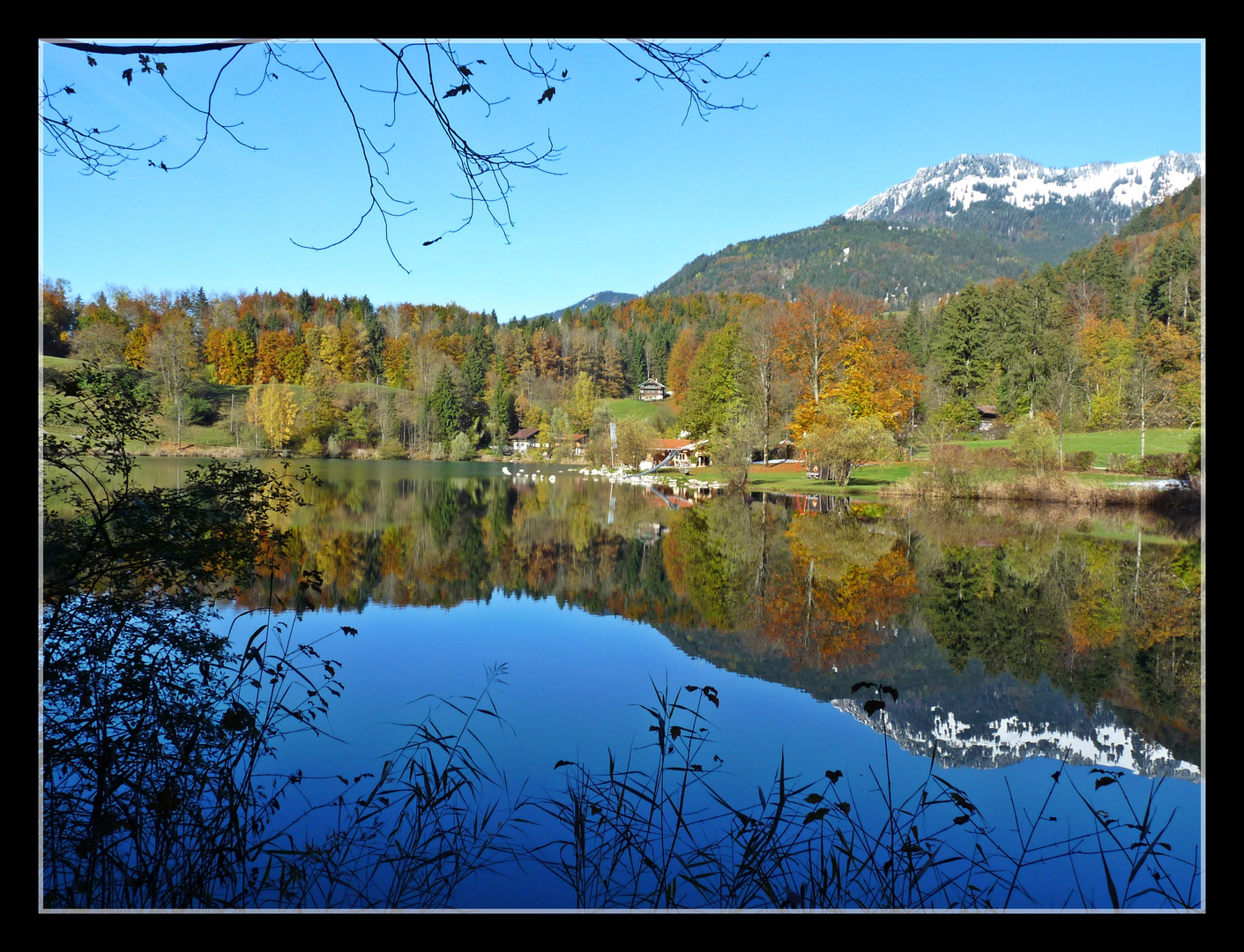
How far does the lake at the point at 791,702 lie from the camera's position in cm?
337

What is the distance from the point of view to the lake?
11.1 ft

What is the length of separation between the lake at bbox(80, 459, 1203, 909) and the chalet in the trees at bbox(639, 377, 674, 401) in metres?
28.0

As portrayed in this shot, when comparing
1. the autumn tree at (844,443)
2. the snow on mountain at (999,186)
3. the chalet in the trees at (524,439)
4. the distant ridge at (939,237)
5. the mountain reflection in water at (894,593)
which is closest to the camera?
the mountain reflection in water at (894,593)

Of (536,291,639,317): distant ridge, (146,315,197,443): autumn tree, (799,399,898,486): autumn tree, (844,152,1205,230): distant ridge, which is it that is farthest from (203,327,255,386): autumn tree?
(799,399,898,486): autumn tree

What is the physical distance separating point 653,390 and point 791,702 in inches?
1561

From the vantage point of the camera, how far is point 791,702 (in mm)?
5891

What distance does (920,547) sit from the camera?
524 inches

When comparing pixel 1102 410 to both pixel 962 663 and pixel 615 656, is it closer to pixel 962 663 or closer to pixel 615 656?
pixel 962 663

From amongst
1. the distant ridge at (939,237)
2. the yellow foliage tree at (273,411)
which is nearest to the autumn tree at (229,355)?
the yellow foliage tree at (273,411)

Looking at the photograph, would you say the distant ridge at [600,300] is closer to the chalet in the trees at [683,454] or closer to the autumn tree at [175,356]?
the autumn tree at [175,356]

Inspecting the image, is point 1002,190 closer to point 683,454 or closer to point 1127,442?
point 683,454

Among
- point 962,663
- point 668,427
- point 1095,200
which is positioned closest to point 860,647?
point 962,663

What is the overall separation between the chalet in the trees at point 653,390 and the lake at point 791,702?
1104 inches
